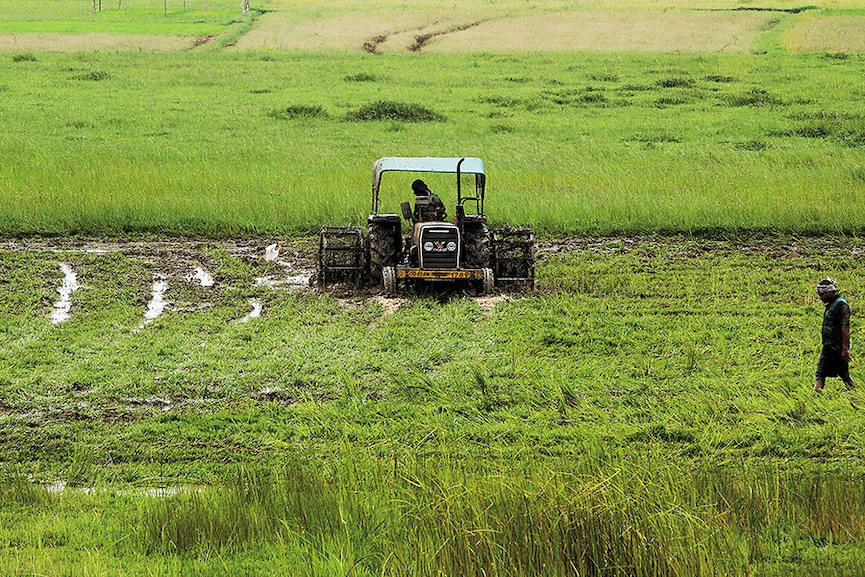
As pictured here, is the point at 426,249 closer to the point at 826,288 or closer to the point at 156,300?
the point at 156,300

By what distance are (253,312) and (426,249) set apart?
8.38 feet

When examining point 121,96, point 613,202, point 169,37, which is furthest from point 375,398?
point 169,37

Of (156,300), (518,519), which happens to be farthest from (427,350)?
(518,519)

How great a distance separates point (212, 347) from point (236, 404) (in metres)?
2.24

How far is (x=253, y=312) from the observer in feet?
51.0

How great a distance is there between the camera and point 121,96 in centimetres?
3981

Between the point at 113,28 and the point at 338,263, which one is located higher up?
the point at 113,28

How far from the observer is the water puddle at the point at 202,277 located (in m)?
17.4

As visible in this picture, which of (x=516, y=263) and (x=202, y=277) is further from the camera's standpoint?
(x=202, y=277)

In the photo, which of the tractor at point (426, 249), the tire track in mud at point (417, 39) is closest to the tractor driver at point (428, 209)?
the tractor at point (426, 249)

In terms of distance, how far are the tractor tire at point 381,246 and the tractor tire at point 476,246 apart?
1008mm

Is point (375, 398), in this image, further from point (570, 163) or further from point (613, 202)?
point (570, 163)

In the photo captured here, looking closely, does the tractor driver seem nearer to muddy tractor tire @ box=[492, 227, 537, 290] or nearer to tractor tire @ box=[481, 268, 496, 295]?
muddy tractor tire @ box=[492, 227, 537, 290]

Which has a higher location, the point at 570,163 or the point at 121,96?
the point at 121,96
